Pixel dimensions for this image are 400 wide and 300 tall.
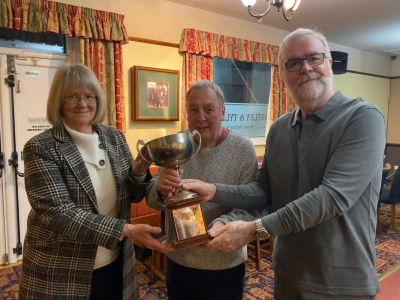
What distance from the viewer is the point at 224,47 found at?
165 inches

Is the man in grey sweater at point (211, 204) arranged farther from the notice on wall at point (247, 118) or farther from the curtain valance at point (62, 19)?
the notice on wall at point (247, 118)

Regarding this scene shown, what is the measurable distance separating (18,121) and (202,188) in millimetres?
2531

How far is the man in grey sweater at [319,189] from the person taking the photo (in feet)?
3.28

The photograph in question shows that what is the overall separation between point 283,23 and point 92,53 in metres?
2.89

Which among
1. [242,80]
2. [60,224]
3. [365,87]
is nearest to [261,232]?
[60,224]

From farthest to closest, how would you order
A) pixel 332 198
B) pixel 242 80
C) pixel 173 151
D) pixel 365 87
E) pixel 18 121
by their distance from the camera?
1. pixel 365 87
2. pixel 242 80
3. pixel 18 121
4. pixel 173 151
5. pixel 332 198

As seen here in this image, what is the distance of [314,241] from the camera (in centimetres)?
108

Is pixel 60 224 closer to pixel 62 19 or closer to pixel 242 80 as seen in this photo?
pixel 62 19

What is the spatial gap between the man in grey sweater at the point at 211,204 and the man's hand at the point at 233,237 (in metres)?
0.12

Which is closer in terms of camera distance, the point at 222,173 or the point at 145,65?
the point at 222,173

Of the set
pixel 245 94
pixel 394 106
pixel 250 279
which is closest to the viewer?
pixel 250 279

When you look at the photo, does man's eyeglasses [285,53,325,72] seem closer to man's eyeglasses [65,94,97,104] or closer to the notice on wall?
man's eyeglasses [65,94,97,104]

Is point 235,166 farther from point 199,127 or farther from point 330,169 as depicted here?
point 330,169

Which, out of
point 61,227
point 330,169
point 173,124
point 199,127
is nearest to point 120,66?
point 173,124
